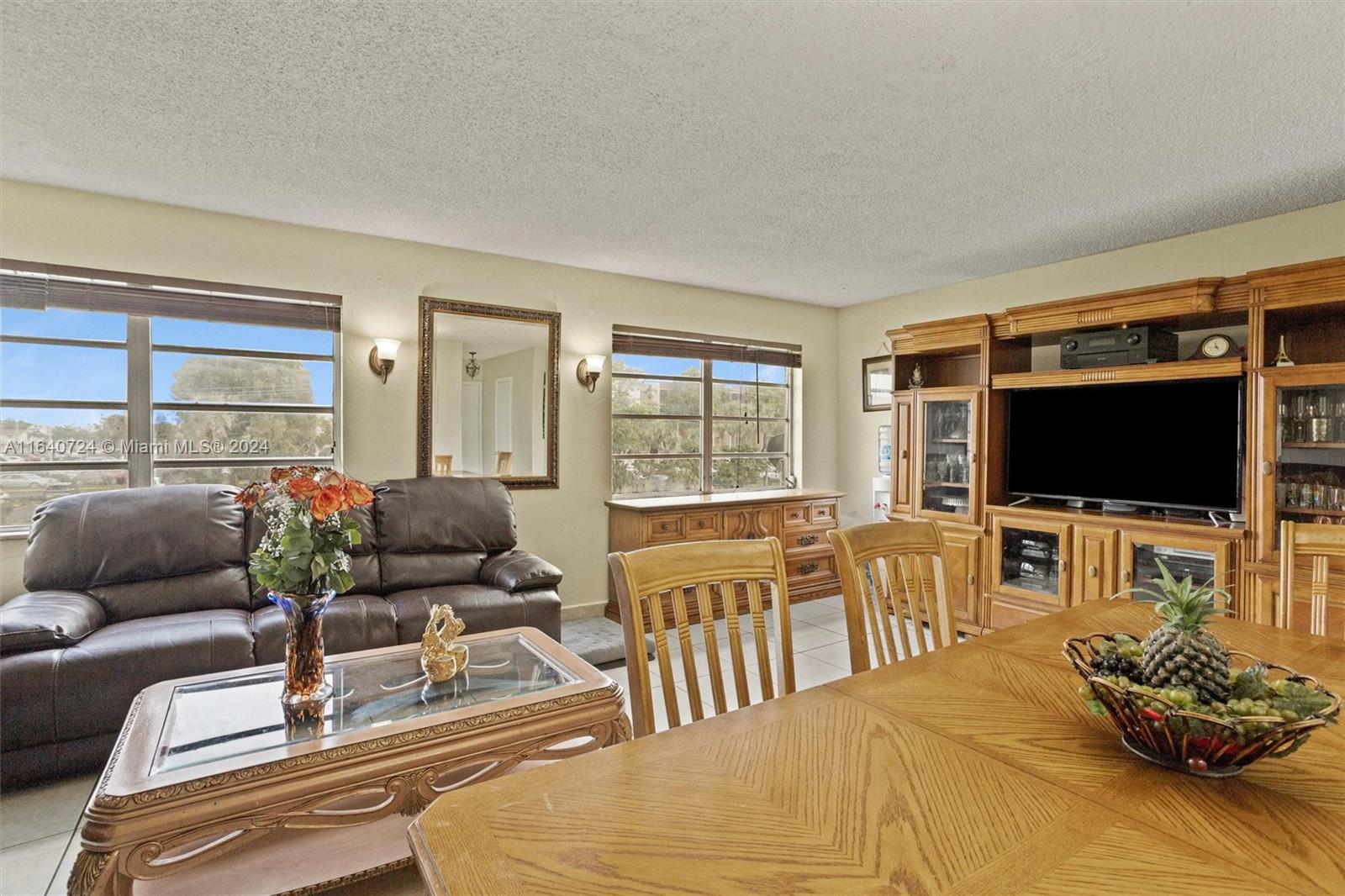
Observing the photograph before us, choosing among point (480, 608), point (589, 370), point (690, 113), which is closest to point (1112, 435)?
point (690, 113)

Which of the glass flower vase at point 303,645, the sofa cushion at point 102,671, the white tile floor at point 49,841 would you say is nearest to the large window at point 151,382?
the sofa cushion at point 102,671

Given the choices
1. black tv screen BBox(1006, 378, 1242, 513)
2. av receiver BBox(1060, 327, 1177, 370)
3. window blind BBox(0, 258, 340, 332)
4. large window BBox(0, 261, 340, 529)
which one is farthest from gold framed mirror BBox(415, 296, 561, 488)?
av receiver BBox(1060, 327, 1177, 370)

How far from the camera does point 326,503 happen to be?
205 cm

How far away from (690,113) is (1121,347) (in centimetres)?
295

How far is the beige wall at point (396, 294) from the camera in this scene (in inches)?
130

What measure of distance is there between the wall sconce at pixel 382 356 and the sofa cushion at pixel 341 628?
4.71 feet

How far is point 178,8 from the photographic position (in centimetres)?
188

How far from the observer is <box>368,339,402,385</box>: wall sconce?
398 cm

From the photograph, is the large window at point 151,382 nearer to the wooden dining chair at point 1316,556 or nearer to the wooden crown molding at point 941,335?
the wooden crown molding at point 941,335

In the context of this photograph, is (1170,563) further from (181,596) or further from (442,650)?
(181,596)

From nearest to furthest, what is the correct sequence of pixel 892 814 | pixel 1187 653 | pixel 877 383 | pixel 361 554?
pixel 892 814
pixel 1187 653
pixel 361 554
pixel 877 383

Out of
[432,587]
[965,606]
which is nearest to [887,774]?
[432,587]

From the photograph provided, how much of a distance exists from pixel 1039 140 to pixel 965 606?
2984mm

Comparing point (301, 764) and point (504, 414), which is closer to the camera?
point (301, 764)
